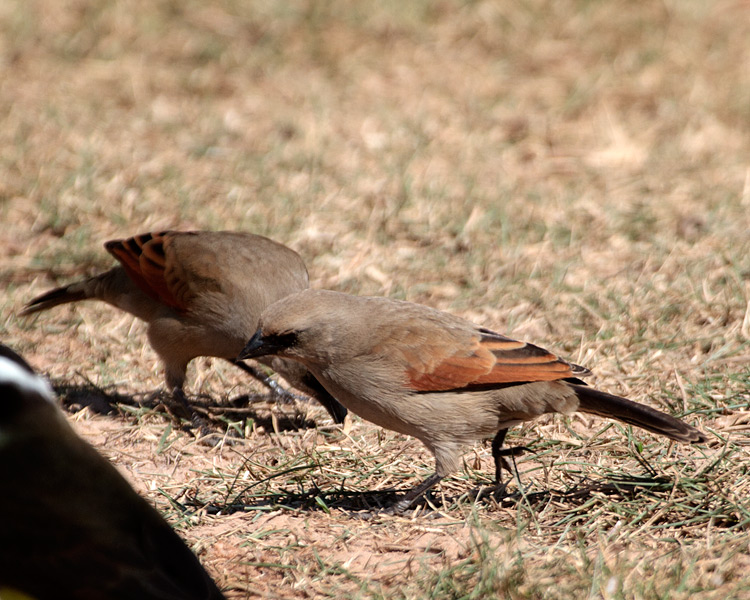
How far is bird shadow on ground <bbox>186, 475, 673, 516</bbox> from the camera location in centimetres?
519

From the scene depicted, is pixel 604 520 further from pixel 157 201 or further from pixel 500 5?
pixel 500 5

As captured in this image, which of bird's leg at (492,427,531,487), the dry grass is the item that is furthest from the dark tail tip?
bird's leg at (492,427,531,487)

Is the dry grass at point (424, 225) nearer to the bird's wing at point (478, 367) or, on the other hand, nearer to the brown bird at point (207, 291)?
the brown bird at point (207, 291)

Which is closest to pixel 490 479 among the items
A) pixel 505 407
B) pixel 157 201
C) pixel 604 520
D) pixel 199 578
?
pixel 505 407

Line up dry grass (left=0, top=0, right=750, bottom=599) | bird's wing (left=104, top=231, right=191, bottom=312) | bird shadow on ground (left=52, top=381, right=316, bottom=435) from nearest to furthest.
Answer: dry grass (left=0, top=0, right=750, bottom=599)
bird shadow on ground (left=52, top=381, right=316, bottom=435)
bird's wing (left=104, top=231, right=191, bottom=312)

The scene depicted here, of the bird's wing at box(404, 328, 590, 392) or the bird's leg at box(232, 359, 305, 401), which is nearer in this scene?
the bird's wing at box(404, 328, 590, 392)

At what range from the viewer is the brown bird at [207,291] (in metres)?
6.44

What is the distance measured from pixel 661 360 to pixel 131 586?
4.48 metres

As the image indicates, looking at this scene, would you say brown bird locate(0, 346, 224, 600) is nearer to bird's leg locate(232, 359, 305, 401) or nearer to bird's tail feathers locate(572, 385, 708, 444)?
bird's tail feathers locate(572, 385, 708, 444)

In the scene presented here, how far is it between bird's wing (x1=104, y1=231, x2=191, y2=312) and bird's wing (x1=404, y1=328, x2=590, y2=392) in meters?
1.95

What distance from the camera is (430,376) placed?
17.6ft

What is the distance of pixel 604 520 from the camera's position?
4.95 m

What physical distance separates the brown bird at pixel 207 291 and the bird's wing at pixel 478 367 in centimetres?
104

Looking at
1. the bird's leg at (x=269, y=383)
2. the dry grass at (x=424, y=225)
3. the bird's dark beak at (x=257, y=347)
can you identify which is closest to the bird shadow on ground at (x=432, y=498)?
the dry grass at (x=424, y=225)
